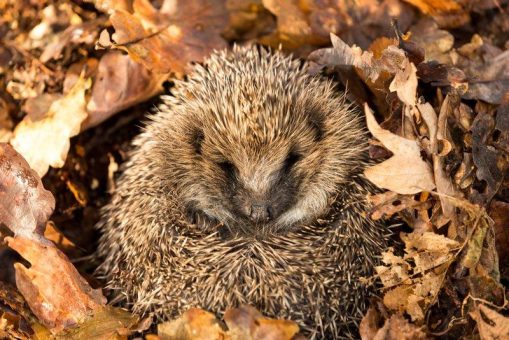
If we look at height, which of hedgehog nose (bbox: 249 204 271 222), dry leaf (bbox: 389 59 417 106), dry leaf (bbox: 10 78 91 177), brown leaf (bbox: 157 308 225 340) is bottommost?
brown leaf (bbox: 157 308 225 340)

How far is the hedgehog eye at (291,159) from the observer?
10.3 ft

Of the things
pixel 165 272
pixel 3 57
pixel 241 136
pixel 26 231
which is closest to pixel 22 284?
pixel 26 231

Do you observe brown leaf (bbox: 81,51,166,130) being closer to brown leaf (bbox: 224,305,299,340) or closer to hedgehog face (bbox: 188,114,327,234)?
hedgehog face (bbox: 188,114,327,234)

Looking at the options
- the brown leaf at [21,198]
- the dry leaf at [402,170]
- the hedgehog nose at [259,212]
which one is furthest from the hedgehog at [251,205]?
the brown leaf at [21,198]

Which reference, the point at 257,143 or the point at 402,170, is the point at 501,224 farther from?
the point at 257,143

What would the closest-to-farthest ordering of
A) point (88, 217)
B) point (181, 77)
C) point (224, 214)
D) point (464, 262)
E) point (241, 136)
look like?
point (464, 262), point (241, 136), point (224, 214), point (181, 77), point (88, 217)

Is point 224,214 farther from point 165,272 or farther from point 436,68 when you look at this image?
point 436,68

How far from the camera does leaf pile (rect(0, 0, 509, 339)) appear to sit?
9.24ft

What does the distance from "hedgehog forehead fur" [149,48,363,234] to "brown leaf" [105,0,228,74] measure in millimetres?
370

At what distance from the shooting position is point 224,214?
3250mm

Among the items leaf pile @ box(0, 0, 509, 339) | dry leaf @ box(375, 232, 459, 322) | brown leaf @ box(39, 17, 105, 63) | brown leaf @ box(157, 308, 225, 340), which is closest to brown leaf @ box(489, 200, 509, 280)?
leaf pile @ box(0, 0, 509, 339)

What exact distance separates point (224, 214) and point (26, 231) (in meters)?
0.92

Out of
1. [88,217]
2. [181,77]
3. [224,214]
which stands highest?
[181,77]

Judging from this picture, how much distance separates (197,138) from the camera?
128 inches
